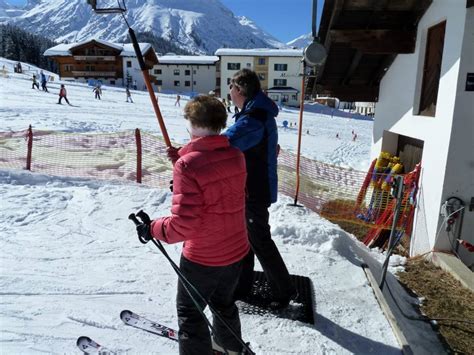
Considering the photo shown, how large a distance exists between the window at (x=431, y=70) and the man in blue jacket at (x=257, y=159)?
180 inches

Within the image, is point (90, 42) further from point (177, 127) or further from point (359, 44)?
point (359, 44)

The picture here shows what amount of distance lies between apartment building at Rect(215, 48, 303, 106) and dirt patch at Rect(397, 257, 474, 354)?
54.3 meters

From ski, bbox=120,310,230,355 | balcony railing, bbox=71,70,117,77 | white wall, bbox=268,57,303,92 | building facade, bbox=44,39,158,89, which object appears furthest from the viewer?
white wall, bbox=268,57,303,92

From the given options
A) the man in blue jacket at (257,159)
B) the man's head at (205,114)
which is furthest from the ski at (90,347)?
the man's head at (205,114)

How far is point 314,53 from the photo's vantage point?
5.52 meters

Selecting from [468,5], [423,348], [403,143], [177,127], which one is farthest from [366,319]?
[177,127]

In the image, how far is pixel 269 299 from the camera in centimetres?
350

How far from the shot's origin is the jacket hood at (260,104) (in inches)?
111

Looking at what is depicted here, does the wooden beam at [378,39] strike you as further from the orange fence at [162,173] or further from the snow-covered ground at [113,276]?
the snow-covered ground at [113,276]

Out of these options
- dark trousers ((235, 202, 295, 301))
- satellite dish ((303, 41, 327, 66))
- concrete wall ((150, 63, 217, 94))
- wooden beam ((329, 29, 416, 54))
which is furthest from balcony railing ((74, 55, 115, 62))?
dark trousers ((235, 202, 295, 301))

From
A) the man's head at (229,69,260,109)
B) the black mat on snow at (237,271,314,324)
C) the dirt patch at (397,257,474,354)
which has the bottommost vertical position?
the dirt patch at (397,257,474,354)

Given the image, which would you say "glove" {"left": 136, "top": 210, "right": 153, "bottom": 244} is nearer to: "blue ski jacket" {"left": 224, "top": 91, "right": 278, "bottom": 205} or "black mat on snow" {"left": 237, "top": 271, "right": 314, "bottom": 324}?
"blue ski jacket" {"left": 224, "top": 91, "right": 278, "bottom": 205}

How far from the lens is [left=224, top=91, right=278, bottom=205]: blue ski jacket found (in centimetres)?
273

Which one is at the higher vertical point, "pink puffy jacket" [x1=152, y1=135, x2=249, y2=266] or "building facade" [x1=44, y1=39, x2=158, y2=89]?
"building facade" [x1=44, y1=39, x2=158, y2=89]
